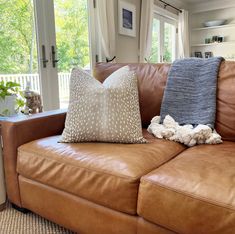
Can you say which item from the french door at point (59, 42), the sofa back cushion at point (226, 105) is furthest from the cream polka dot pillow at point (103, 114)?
the french door at point (59, 42)

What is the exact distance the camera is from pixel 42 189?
1251 mm

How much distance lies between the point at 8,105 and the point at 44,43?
0.93 m

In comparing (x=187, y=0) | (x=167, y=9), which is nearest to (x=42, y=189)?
(x=167, y=9)

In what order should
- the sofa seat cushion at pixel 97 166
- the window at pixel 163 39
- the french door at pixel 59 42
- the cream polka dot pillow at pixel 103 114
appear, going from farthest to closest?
the window at pixel 163 39, the french door at pixel 59 42, the cream polka dot pillow at pixel 103 114, the sofa seat cushion at pixel 97 166

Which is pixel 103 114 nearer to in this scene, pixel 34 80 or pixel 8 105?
pixel 8 105

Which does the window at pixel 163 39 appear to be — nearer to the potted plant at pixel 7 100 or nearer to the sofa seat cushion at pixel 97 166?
the potted plant at pixel 7 100

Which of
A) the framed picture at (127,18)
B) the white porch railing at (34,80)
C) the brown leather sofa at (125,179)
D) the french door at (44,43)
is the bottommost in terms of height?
the brown leather sofa at (125,179)

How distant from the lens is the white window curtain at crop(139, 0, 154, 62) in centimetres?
357

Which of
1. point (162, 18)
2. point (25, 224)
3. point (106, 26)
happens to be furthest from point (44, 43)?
point (162, 18)

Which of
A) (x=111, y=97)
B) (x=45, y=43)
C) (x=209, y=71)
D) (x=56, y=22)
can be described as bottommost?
(x=111, y=97)

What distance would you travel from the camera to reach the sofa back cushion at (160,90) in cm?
138

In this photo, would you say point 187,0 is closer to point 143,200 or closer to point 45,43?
point 45,43

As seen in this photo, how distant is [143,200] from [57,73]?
1901mm

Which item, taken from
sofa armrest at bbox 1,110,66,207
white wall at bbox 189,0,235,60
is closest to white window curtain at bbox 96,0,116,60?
sofa armrest at bbox 1,110,66,207
